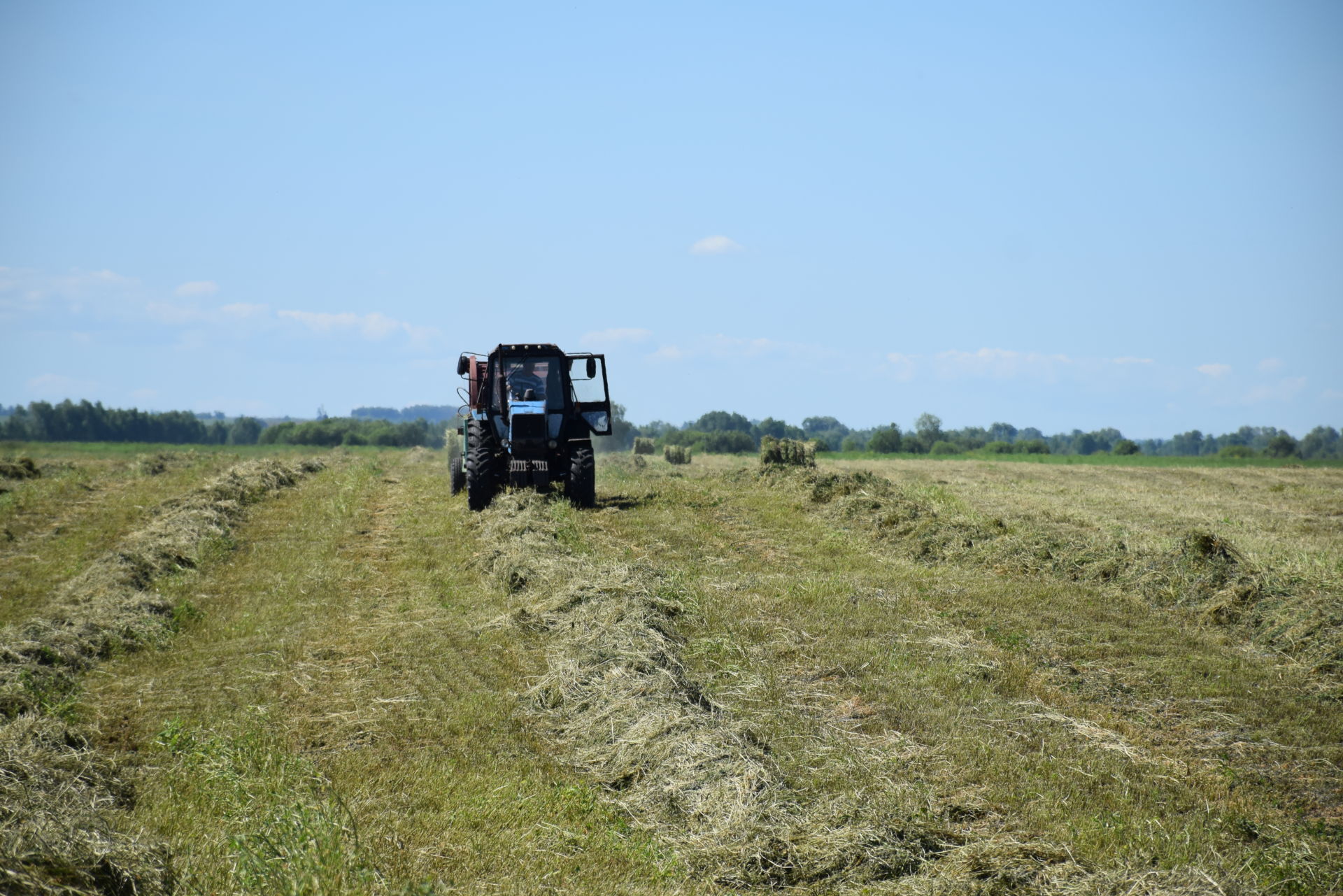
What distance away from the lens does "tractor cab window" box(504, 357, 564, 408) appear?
1720 cm

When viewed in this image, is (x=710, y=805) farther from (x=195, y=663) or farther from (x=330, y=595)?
(x=330, y=595)

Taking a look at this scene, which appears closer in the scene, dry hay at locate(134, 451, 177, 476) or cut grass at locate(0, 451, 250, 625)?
cut grass at locate(0, 451, 250, 625)

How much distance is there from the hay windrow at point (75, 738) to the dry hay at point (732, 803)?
256cm

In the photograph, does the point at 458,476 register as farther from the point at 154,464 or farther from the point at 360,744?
the point at 360,744

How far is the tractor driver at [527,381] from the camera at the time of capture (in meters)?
17.1

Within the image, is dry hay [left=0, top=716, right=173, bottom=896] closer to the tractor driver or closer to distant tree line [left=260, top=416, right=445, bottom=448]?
the tractor driver

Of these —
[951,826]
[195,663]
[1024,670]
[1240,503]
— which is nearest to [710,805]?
[951,826]

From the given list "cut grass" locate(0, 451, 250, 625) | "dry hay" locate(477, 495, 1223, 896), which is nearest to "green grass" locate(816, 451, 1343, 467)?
"cut grass" locate(0, 451, 250, 625)

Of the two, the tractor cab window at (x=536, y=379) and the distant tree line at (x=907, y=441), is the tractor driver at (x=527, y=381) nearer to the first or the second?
the tractor cab window at (x=536, y=379)

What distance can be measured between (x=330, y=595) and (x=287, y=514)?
7529 mm

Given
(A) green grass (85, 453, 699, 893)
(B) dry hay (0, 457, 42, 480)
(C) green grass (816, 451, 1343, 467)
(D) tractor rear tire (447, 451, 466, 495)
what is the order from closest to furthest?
(A) green grass (85, 453, 699, 893), (D) tractor rear tire (447, 451, 466, 495), (B) dry hay (0, 457, 42, 480), (C) green grass (816, 451, 1343, 467)

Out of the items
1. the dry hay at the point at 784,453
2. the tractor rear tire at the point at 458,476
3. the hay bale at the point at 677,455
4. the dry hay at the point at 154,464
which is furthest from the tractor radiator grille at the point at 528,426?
the hay bale at the point at 677,455

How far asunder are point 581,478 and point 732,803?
11984mm

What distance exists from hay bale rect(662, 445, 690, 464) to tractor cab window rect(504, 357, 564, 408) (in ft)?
52.4
